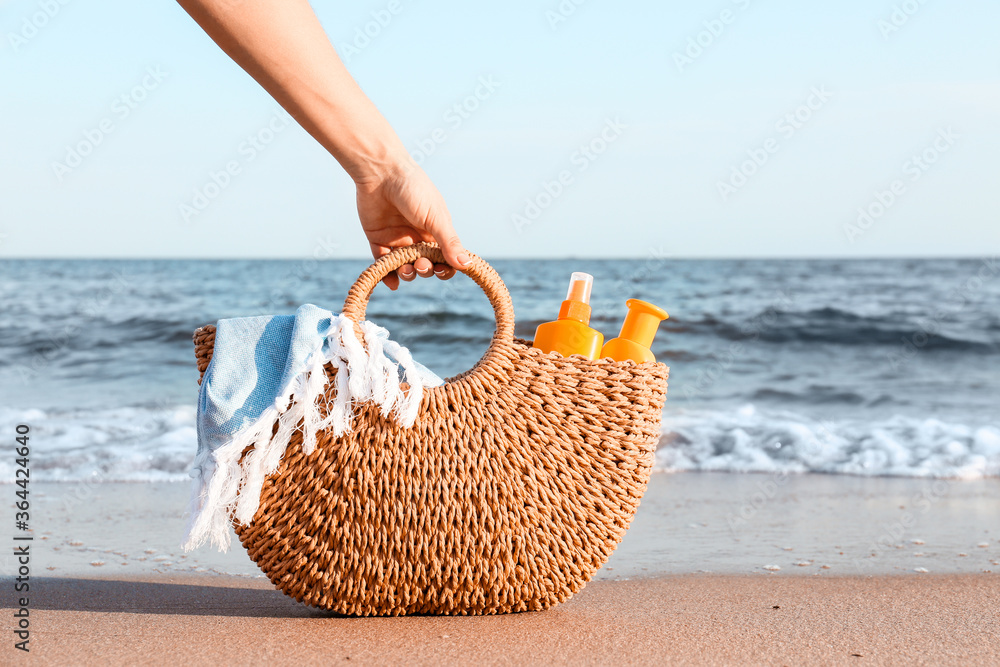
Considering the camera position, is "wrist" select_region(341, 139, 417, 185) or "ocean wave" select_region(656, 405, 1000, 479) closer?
"wrist" select_region(341, 139, 417, 185)

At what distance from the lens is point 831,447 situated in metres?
3.90

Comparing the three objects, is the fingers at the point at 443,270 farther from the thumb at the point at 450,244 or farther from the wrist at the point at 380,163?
the wrist at the point at 380,163

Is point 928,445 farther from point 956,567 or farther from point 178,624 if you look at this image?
point 178,624

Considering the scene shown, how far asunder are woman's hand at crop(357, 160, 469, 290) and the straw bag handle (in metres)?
0.02

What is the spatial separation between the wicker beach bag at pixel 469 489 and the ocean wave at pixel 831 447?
214 centimetres

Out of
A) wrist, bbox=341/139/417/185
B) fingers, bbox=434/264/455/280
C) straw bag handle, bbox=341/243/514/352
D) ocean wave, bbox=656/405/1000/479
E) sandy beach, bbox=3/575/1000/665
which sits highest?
ocean wave, bbox=656/405/1000/479

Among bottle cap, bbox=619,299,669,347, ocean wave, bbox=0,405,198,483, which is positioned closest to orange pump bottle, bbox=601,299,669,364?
bottle cap, bbox=619,299,669,347

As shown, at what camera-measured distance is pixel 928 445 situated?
3914 mm

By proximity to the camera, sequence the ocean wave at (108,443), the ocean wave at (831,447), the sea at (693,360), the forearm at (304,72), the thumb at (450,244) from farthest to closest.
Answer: the sea at (693,360), the ocean wave at (831,447), the ocean wave at (108,443), the thumb at (450,244), the forearm at (304,72)

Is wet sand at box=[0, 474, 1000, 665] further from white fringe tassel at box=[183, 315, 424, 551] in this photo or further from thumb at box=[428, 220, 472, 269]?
thumb at box=[428, 220, 472, 269]

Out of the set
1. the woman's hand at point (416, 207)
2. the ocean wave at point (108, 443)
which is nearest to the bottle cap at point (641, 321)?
the woman's hand at point (416, 207)

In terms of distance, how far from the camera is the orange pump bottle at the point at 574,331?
1614mm

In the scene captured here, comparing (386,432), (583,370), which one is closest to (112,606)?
(386,432)

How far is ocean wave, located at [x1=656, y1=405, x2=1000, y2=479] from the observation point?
3.60 metres
